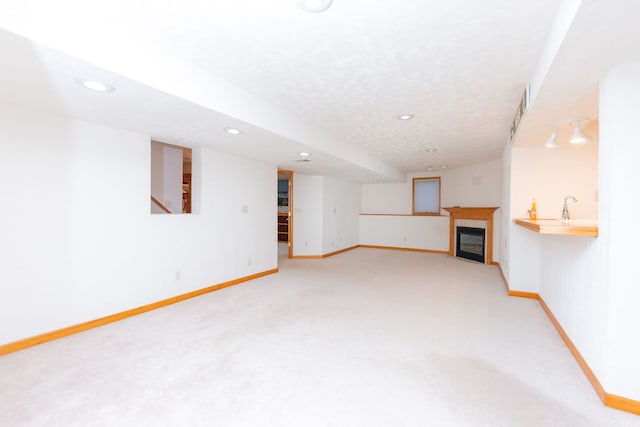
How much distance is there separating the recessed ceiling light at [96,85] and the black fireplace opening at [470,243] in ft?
23.6

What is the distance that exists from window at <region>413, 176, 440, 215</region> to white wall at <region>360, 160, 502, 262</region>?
150 millimetres

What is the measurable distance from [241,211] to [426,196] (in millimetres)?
5853

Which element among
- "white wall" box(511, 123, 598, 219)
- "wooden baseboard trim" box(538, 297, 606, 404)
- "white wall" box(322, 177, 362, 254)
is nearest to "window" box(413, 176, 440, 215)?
"white wall" box(322, 177, 362, 254)

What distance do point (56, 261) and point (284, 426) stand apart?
9.06 feet

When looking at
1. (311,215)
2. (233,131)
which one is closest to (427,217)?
(311,215)

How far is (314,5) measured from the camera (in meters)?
1.61

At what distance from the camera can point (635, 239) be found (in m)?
1.85

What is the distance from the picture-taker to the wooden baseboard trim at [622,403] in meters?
1.82

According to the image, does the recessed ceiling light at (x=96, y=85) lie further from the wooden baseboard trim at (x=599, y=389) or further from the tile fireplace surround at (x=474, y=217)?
the tile fireplace surround at (x=474, y=217)

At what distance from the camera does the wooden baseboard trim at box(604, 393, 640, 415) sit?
1822mm

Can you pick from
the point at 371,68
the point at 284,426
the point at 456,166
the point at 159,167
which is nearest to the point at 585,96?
the point at 371,68

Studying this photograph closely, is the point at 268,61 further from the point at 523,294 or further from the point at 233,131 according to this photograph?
the point at 523,294

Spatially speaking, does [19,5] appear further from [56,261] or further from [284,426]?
[284,426]

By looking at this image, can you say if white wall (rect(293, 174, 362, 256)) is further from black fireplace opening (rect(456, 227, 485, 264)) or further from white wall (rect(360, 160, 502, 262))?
black fireplace opening (rect(456, 227, 485, 264))
